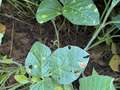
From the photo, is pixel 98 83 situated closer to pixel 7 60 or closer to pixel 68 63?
pixel 68 63

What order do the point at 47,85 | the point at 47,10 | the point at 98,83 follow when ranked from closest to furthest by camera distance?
the point at 98,83, the point at 47,85, the point at 47,10

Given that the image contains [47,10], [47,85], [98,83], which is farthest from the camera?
[47,10]

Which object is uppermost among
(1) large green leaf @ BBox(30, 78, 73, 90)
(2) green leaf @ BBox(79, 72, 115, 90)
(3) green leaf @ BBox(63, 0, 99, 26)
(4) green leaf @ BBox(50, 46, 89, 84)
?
(3) green leaf @ BBox(63, 0, 99, 26)

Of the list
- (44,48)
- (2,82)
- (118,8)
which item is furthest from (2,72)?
(118,8)

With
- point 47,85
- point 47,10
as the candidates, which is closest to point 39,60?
point 47,85

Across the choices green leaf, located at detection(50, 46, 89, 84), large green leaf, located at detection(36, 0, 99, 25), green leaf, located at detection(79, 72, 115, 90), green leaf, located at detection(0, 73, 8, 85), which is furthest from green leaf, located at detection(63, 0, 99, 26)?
green leaf, located at detection(0, 73, 8, 85)

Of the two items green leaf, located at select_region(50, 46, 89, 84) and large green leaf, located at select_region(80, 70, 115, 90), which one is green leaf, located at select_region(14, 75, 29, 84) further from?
large green leaf, located at select_region(80, 70, 115, 90)
